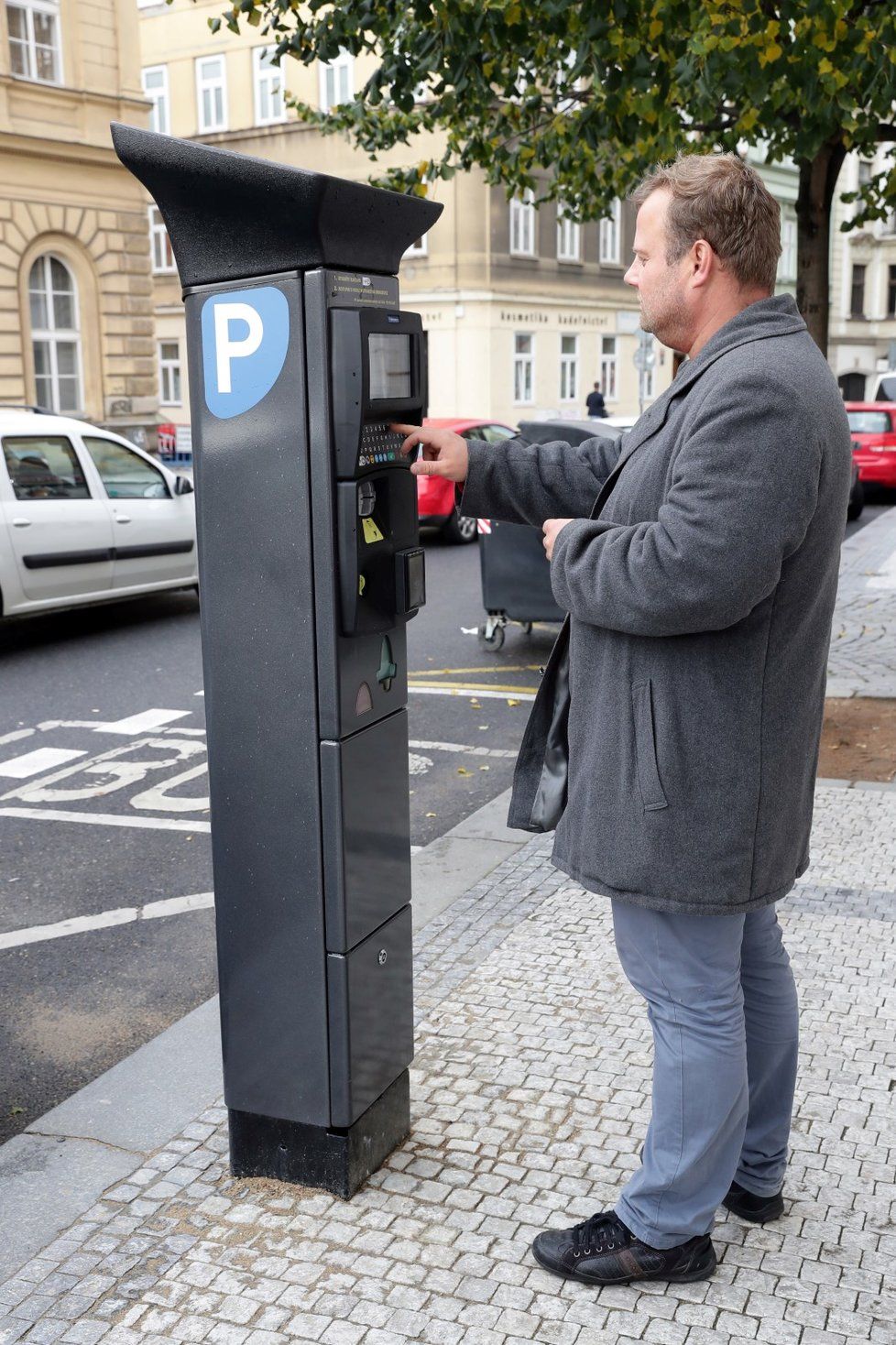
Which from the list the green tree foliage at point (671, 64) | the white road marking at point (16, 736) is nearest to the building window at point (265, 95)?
the green tree foliage at point (671, 64)

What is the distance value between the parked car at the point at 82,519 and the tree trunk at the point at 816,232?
498 cm

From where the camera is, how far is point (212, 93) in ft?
121

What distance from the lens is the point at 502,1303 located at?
260 cm

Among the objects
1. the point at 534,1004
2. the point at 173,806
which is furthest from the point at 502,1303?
the point at 173,806

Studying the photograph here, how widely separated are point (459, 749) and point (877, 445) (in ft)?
53.0

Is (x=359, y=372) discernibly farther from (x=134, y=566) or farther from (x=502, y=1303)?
(x=134, y=566)

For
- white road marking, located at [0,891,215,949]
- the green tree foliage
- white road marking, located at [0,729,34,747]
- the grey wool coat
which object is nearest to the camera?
the grey wool coat

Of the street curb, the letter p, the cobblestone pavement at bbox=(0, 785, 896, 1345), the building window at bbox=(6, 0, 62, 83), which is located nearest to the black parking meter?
the letter p

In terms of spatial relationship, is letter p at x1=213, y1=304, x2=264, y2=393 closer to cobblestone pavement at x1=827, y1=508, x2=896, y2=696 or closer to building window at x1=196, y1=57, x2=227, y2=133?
cobblestone pavement at x1=827, y1=508, x2=896, y2=696

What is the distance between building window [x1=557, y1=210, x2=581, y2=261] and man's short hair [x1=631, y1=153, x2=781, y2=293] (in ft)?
112

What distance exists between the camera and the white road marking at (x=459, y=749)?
717 cm

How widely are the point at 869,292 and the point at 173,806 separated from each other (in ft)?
167

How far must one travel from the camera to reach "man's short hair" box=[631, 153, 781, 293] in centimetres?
239

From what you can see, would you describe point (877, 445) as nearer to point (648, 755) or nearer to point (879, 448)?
point (879, 448)
